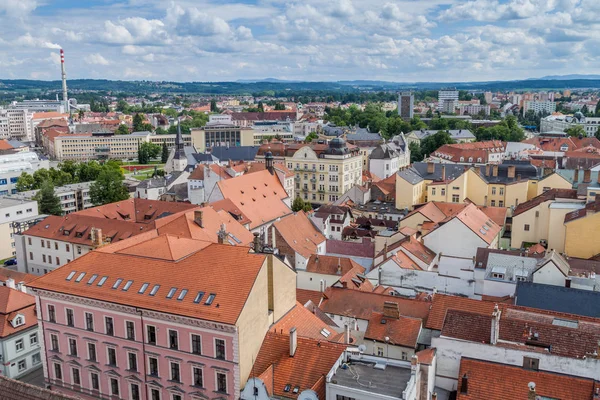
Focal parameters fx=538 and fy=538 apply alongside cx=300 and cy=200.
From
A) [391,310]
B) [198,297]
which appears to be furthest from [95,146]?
[391,310]

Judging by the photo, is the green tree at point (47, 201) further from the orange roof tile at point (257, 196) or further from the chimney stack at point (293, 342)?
the chimney stack at point (293, 342)

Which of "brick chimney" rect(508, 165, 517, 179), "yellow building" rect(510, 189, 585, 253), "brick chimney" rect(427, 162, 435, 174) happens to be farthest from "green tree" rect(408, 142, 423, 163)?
"yellow building" rect(510, 189, 585, 253)

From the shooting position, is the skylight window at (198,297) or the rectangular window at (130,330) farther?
the rectangular window at (130,330)

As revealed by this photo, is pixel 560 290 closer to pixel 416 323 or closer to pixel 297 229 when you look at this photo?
pixel 416 323

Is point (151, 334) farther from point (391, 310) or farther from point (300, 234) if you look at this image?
point (300, 234)

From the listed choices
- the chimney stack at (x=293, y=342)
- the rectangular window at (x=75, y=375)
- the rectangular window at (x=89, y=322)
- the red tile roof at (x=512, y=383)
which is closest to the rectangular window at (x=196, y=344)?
the chimney stack at (x=293, y=342)

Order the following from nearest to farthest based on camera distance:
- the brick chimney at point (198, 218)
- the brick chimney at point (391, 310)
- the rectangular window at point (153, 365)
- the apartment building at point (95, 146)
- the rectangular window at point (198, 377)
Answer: the rectangular window at point (198, 377) → the rectangular window at point (153, 365) → the brick chimney at point (391, 310) → the brick chimney at point (198, 218) → the apartment building at point (95, 146)

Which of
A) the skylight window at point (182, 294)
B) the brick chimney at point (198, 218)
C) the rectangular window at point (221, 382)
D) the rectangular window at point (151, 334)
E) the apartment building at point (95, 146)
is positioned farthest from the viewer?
the apartment building at point (95, 146)
